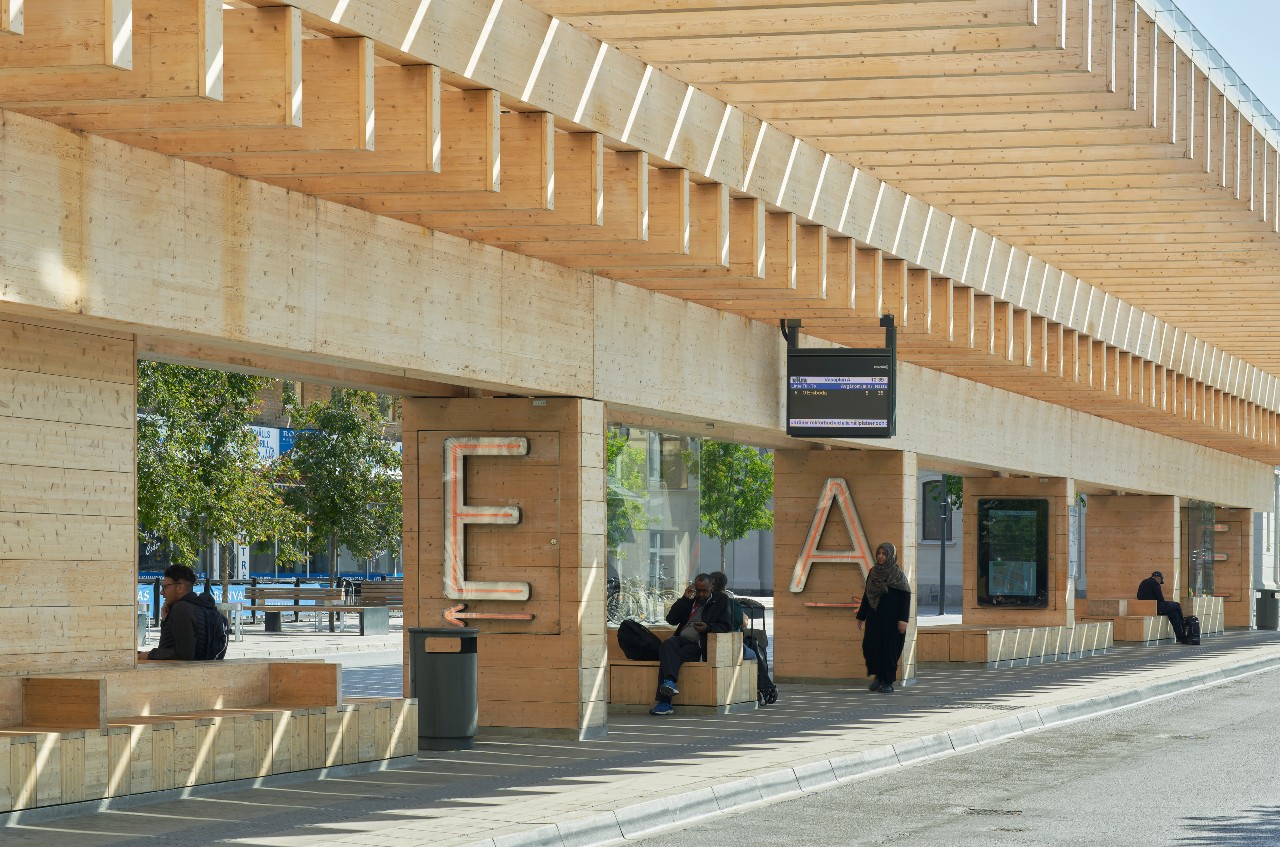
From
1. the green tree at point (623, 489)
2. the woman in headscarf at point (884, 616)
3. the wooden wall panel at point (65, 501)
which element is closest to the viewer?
the wooden wall panel at point (65, 501)

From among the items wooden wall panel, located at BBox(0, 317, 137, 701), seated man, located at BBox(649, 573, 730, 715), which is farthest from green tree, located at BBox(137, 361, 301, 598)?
wooden wall panel, located at BBox(0, 317, 137, 701)

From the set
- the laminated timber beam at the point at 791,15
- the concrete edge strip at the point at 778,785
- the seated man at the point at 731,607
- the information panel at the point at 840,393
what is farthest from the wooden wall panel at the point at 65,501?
the information panel at the point at 840,393

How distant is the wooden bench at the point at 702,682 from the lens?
1855 cm

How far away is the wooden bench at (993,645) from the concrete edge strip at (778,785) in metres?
6.34

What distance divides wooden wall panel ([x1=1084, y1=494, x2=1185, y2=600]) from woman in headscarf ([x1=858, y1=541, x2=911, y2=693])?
1787 centimetres

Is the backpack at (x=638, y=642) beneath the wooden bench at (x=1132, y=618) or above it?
above

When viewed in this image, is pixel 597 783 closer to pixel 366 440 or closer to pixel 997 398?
pixel 997 398

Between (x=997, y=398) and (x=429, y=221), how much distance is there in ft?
50.4

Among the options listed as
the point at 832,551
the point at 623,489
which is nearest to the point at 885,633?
the point at 832,551

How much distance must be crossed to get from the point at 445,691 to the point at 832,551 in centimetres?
957

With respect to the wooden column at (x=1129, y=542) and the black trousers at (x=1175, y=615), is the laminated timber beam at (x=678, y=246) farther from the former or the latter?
the wooden column at (x=1129, y=542)

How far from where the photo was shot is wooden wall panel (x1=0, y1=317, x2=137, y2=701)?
36.7 ft

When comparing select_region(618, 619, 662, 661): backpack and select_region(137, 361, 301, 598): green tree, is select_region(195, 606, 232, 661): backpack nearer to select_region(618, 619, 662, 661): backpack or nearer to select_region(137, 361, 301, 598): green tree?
select_region(618, 619, 662, 661): backpack

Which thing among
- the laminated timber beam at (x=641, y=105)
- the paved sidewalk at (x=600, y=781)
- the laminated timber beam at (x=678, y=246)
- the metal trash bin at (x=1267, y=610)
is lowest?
the metal trash bin at (x=1267, y=610)
